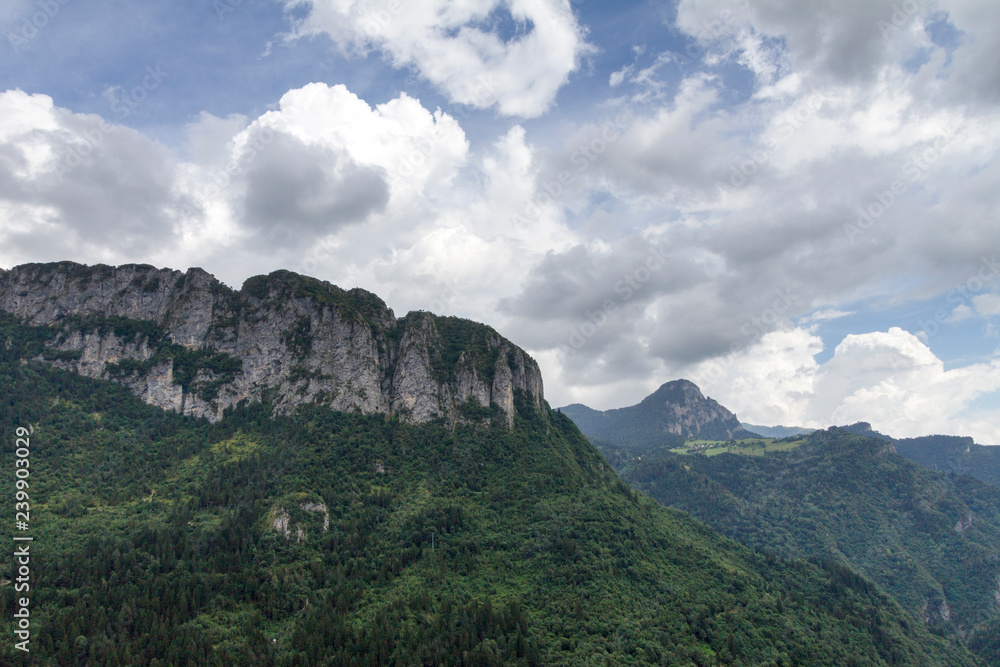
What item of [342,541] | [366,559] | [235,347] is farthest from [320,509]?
[235,347]

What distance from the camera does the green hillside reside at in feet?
311

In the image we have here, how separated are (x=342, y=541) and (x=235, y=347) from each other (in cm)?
9354

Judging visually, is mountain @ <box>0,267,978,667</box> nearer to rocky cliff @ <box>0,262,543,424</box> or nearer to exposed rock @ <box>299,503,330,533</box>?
exposed rock @ <box>299,503,330,533</box>

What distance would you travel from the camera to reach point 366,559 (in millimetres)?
122625

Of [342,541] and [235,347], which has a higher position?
[235,347]

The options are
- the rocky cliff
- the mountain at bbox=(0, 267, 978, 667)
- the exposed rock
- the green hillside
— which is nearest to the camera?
the green hillside

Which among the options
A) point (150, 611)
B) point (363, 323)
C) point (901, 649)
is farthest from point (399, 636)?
point (901, 649)

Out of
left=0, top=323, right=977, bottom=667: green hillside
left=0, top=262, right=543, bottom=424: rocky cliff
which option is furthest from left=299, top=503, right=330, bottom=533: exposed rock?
left=0, top=262, right=543, bottom=424: rocky cliff

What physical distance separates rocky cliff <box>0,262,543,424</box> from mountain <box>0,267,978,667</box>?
1207 mm

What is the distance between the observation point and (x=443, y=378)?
188625 mm

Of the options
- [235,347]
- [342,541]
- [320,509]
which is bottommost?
[342,541]

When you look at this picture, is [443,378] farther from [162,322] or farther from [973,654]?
[973,654]

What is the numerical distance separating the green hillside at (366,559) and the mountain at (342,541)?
1.80ft

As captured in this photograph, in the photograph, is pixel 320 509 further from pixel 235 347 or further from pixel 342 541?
pixel 235 347
